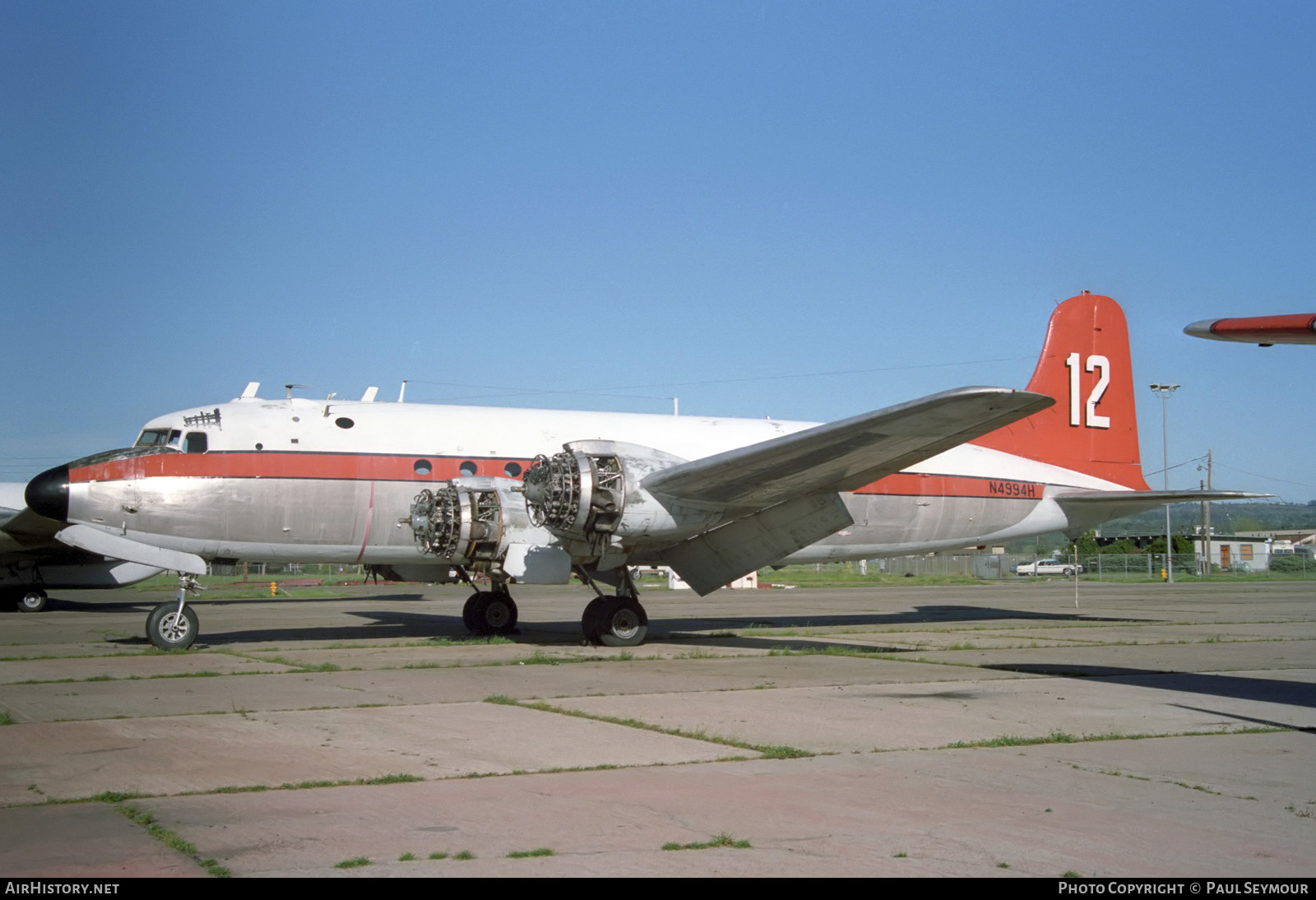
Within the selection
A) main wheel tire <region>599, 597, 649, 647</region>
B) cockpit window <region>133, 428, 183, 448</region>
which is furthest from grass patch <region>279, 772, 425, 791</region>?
cockpit window <region>133, 428, 183, 448</region>

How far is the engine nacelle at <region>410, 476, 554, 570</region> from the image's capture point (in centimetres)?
1503

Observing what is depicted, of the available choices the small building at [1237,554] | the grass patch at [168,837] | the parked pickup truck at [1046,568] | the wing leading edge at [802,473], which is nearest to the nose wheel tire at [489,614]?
the wing leading edge at [802,473]

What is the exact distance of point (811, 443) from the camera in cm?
1325

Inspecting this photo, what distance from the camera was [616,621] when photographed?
15234 mm

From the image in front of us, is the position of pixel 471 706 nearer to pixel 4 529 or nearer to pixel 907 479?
pixel 907 479

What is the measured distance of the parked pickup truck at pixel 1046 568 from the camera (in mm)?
63625

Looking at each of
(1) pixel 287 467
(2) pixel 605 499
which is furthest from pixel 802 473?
(1) pixel 287 467

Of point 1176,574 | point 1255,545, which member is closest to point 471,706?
point 1176,574

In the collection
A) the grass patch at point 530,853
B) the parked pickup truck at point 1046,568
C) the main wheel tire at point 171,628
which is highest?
the main wheel tire at point 171,628

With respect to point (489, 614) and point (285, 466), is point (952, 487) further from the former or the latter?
point (285, 466)

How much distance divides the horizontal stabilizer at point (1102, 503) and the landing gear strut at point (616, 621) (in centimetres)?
922

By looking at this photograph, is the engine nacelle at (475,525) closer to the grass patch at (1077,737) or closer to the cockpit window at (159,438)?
the cockpit window at (159,438)
